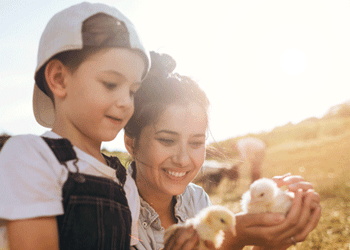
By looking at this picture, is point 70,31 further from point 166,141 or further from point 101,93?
point 166,141

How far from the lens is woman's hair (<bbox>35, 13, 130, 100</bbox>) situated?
1127mm

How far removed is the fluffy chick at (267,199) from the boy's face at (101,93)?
2.50 feet

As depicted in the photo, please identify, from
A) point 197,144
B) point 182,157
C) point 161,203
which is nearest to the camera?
point 182,157

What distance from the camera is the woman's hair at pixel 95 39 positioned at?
1.13 m

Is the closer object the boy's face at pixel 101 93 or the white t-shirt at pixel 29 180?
the white t-shirt at pixel 29 180

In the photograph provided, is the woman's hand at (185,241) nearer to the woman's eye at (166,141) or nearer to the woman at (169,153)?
the woman at (169,153)

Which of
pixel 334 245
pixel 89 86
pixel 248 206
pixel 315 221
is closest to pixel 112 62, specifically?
pixel 89 86

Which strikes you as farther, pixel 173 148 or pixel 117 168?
pixel 173 148

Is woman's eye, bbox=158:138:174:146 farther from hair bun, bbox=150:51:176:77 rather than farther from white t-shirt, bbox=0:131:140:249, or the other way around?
white t-shirt, bbox=0:131:140:249

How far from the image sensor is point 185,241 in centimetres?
137

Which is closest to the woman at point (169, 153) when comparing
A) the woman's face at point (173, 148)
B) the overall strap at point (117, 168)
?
the woman's face at point (173, 148)

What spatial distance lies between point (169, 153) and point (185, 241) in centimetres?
48

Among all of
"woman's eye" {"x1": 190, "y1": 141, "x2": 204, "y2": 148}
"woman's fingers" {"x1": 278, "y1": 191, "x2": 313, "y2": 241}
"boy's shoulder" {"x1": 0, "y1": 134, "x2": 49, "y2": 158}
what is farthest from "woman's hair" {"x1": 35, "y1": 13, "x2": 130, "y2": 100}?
"woman's fingers" {"x1": 278, "y1": 191, "x2": 313, "y2": 241}

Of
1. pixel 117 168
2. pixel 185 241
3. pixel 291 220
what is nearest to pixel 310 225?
pixel 291 220
